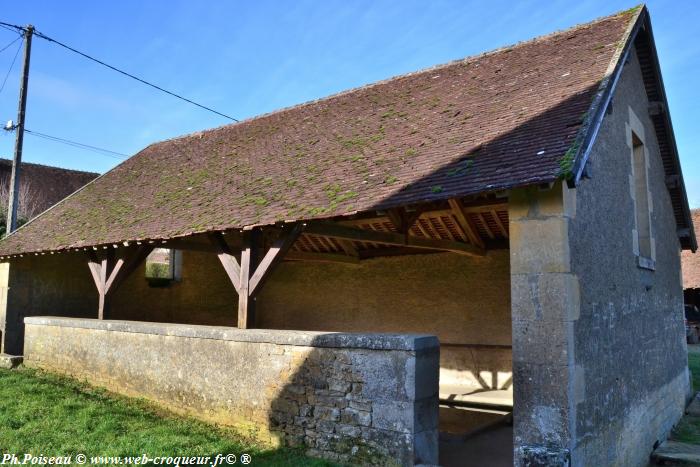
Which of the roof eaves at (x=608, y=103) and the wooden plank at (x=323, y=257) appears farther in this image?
the wooden plank at (x=323, y=257)

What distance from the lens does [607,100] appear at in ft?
16.0

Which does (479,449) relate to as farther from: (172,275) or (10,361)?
(172,275)

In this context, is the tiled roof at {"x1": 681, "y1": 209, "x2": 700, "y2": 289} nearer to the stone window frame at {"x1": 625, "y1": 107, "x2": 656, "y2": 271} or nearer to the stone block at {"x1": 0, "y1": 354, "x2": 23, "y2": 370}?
the stone window frame at {"x1": 625, "y1": 107, "x2": 656, "y2": 271}

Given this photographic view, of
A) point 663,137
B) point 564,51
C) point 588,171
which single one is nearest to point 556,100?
point 588,171

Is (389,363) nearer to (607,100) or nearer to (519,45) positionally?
(607,100)

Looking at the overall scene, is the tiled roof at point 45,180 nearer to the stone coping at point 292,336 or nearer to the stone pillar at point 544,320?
the stone coping at point 292,336

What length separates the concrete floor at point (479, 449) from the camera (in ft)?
16.8

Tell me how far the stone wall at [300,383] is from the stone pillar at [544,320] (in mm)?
711

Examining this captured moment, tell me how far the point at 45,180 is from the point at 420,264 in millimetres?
17117

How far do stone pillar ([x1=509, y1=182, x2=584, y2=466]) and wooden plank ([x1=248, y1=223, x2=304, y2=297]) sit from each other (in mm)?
2014

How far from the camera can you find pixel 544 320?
414 cm

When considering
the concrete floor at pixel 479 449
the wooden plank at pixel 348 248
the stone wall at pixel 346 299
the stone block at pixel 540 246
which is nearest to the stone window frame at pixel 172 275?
the stone wall at pixel 346 299

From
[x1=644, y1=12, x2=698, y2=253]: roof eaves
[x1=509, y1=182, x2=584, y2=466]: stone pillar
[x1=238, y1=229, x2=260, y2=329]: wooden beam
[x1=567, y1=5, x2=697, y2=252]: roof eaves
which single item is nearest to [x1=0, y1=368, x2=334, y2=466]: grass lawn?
[x1=238, y1=229, x2=260, y2=329]: wooden beam

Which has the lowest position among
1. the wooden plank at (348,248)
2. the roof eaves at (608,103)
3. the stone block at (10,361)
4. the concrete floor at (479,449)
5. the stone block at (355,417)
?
the concrete floor at (479,449)
